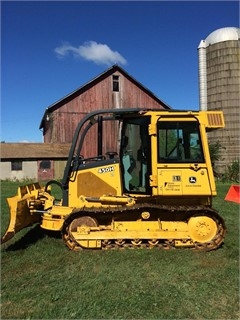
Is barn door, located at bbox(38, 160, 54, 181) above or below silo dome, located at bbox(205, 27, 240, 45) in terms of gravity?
below

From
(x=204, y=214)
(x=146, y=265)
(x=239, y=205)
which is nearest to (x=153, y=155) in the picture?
(x=204, y=214)

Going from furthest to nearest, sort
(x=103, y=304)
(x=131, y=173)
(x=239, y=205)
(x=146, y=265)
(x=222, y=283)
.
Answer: (x=239, y=205)
(x=131, y=173)
(x=146, y=265)
(x=222, y=283)
(x=103, y=304)

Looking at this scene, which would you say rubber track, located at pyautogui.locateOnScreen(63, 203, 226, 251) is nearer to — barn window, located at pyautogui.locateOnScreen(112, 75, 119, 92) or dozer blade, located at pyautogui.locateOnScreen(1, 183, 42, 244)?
dozer blade, located at pyautogui.locateOnScreen(1, 183, 42, 244)

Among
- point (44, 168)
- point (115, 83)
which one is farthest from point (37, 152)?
point (115, 83)

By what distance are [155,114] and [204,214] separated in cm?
216

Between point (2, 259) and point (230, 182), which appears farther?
point (230, 182)

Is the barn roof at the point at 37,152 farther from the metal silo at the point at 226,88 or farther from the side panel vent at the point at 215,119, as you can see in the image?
the side panel vent at the point at 215,119

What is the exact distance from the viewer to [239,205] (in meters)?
12.9

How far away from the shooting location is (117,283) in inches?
213

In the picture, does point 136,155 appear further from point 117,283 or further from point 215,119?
point 117,283

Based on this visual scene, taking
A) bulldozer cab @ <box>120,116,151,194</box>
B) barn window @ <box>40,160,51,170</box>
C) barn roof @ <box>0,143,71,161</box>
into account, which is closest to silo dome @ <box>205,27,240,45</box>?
barn roof @ <box>0,143,71,161</box>

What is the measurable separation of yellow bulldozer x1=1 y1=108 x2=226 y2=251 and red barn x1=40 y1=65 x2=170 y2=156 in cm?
2359

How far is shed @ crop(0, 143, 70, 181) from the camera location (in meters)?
32.6

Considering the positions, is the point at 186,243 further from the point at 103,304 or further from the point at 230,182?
the point at 230,182
